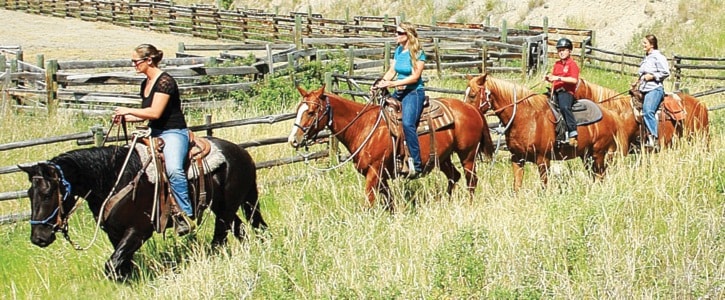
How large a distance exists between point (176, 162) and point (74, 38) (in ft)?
103

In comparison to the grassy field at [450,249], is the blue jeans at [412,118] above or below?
above

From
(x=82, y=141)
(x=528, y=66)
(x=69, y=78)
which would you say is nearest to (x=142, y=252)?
(x=82, y=141)

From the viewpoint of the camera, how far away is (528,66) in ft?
78.5

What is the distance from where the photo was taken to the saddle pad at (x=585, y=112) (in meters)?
10.5

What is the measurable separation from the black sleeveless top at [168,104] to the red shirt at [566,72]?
197 inches

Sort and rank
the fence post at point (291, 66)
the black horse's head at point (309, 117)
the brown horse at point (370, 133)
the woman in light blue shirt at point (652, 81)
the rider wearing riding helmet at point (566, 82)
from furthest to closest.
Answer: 1. the fence post at point (291, 66)
2. the woman in light blue shirt at point (652, 81)
3. the rider wearing riding helmet at point (566, 82)
4. the brown horse at point (370, 133)
5. the black horse's head at point (309, 117)

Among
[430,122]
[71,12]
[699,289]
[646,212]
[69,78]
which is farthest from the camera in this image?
[71,12]

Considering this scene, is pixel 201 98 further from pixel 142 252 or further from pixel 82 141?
pixel 142 252

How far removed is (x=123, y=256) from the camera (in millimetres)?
7148

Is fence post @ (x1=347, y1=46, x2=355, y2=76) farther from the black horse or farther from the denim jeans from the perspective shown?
the black horse

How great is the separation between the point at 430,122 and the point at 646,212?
287 cm

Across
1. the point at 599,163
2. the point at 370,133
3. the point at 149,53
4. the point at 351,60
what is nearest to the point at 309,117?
the point at 370,133

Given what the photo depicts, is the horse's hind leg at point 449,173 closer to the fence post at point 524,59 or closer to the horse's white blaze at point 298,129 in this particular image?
the horse's white blaze at point 298,129

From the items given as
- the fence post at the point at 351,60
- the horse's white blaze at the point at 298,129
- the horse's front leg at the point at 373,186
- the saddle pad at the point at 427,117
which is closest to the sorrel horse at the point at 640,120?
the saddle pad at the point at 427,117
